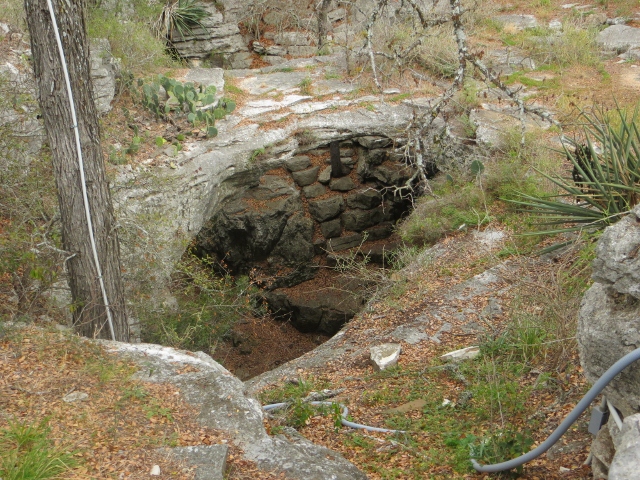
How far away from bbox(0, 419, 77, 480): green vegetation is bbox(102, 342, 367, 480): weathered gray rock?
630 millimetres

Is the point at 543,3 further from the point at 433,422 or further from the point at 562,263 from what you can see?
the point at 433,422

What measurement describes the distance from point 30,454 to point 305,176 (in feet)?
28.2

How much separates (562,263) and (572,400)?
2.08m

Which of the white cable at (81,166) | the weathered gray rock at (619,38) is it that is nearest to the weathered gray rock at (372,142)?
the weathered gray rock at (619,38)

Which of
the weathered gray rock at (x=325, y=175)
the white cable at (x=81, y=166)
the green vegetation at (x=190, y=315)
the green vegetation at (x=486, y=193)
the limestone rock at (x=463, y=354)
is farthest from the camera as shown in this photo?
the weathered gray rock at (x=325, y=175)

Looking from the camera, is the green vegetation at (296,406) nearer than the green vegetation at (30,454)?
No

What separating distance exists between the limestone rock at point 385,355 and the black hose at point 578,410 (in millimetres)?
2054

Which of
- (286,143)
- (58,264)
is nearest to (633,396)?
(58,264)

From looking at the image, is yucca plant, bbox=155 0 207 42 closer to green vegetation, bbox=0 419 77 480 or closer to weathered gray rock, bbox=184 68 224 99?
weathered gray rock, bbox=184 68 224 99

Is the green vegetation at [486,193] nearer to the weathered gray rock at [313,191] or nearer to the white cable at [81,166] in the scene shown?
the weathered gray rock at [313,191]

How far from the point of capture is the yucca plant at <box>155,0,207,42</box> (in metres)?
14.1

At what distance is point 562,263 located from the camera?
19.8 feet

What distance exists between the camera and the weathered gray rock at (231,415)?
3.50 m

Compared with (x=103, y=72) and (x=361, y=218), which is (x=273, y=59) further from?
(x=103, y=72)
